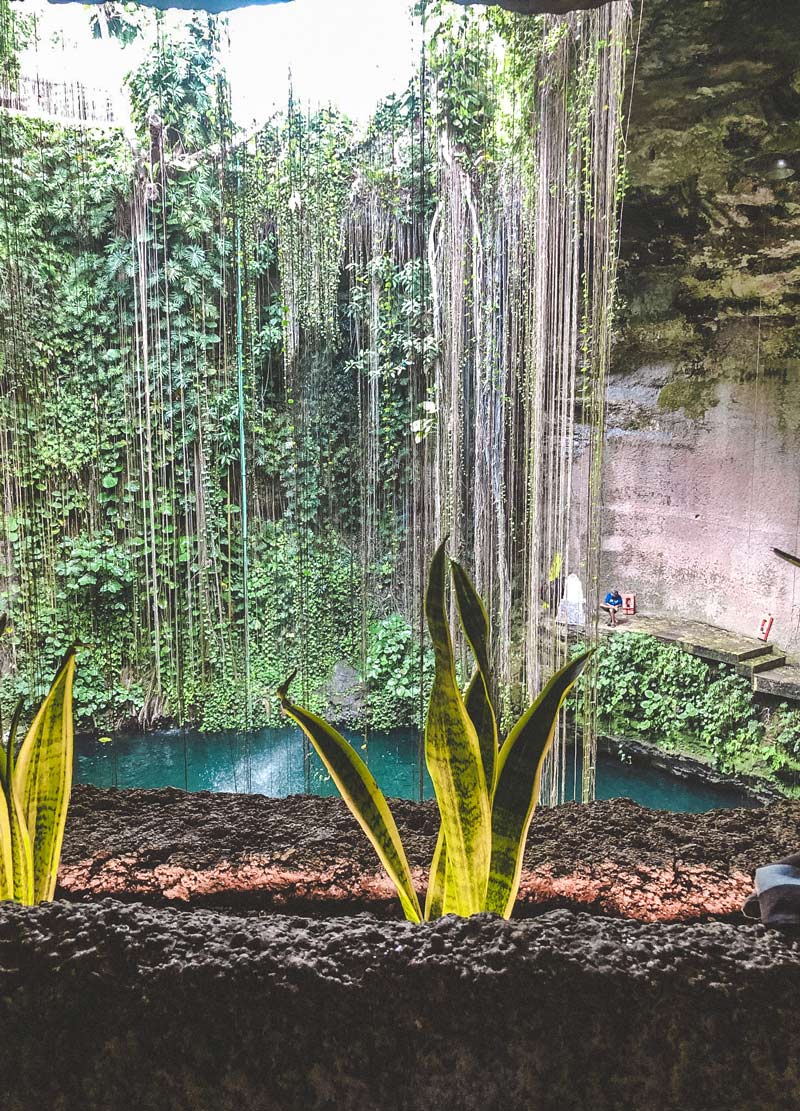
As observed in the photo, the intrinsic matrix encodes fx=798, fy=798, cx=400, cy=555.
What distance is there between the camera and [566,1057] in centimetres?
79

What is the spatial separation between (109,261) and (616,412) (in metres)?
2.23

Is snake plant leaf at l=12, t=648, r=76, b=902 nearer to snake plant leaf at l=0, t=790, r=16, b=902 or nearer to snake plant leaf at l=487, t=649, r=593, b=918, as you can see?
snake plant leaf at l=0, t=790, r=16, b=902

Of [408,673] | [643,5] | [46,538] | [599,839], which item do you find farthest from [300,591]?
[643,5]

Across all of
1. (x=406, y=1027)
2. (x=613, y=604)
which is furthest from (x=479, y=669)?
(x=613, y=604)

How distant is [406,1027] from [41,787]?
0.71 metres

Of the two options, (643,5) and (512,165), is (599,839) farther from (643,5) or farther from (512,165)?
(643,5)

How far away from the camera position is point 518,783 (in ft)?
3.48

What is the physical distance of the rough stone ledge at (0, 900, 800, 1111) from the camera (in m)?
0.79

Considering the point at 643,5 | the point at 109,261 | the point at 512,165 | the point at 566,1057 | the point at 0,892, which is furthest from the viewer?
the point at 109,261

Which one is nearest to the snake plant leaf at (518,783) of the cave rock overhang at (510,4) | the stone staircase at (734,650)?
the cave rock overhang at (510,4)

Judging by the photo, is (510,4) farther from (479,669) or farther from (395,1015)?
(395,1015)

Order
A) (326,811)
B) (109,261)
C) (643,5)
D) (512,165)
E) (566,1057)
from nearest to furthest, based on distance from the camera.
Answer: (566,1057) → (326,811) → (643,5) → (512,165) → (109,261)

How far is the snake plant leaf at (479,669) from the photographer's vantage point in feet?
3.44

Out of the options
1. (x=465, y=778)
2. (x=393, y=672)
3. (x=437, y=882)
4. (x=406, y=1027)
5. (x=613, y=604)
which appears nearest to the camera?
(x=406, y=1027)
